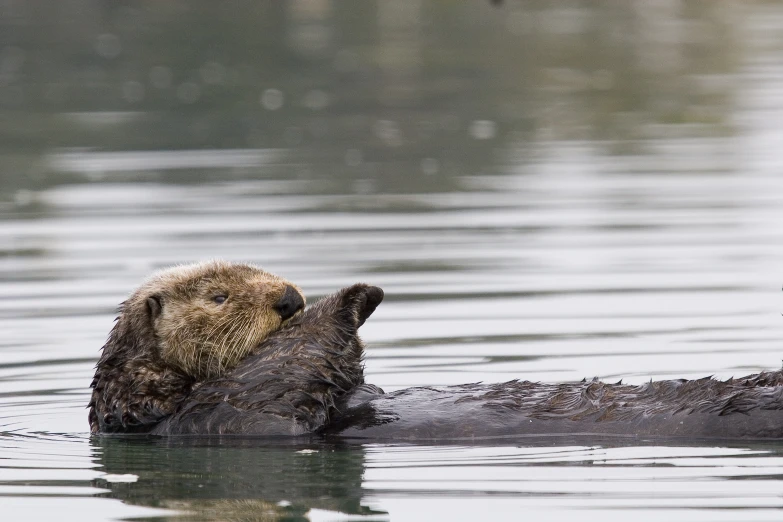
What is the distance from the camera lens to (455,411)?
5.39 m

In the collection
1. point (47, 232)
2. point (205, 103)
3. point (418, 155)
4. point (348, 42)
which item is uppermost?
point (348, 42)

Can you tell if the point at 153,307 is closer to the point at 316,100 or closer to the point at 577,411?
the point at 577,411

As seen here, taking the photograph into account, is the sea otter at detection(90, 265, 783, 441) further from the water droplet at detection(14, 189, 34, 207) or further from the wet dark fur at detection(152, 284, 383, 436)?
the water droplet at detection(14, 189, 34, 207)

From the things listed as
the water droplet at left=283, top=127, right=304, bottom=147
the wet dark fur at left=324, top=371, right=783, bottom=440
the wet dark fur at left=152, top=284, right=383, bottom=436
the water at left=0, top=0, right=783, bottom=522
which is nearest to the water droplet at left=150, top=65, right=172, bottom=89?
the water at left=0, top=0, right=783, bottom=522

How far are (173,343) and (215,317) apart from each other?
197 millimetres

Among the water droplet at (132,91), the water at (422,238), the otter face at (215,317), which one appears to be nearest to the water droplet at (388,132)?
the water at (422,238)

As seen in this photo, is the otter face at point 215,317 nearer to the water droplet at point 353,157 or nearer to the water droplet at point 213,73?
the water droplet at point 353,157

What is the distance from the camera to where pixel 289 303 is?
5.77 meters

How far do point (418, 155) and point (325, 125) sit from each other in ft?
9.10

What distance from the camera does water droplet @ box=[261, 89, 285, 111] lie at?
789 inches

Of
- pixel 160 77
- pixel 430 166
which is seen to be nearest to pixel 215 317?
pixel 430 166

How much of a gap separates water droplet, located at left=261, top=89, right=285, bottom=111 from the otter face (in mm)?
14128

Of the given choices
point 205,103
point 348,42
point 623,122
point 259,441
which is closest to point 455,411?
point 259,441

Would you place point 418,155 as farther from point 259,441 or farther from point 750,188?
point 259,441
